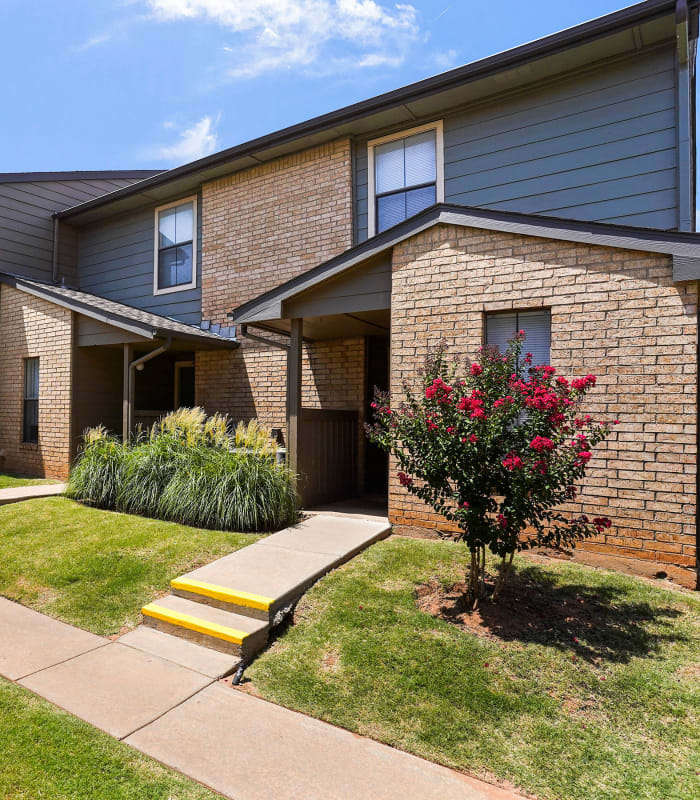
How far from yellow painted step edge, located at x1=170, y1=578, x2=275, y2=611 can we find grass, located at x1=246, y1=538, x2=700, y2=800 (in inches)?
12.5

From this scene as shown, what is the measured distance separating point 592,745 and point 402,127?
838cm

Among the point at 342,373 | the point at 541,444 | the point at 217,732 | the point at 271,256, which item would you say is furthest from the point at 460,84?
the point at 217,732

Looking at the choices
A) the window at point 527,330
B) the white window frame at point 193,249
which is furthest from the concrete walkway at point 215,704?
the white window frame at point 193,249

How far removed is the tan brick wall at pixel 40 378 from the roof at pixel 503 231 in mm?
4991

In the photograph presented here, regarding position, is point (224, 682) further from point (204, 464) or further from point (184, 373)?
point (184, 373)

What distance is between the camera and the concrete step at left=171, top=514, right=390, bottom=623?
4.31 meters

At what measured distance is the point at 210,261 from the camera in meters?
10.4

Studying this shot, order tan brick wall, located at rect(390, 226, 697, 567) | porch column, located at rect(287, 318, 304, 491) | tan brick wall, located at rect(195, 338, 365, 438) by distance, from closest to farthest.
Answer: tan brick wall, located at rect(390, 226, 697, 567)
porch column, located at rect(287, 318, 304, 491)
tan brick wall, located at rect(195, 338, 365, 438)

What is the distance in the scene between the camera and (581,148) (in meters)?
6.87

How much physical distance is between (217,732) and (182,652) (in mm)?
1116

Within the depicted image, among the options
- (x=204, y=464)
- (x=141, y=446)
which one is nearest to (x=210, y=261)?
(x=141, y=446)

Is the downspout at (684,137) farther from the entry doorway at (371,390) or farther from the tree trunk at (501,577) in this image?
the tree trunk at (501,577)

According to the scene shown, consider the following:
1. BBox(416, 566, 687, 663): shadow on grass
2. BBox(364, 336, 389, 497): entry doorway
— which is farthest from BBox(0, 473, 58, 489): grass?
BBox(416, 566, 687, 663): shadow on grass

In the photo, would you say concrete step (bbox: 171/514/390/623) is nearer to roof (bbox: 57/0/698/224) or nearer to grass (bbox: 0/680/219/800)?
grass (bbox: 0/680/219/800)
